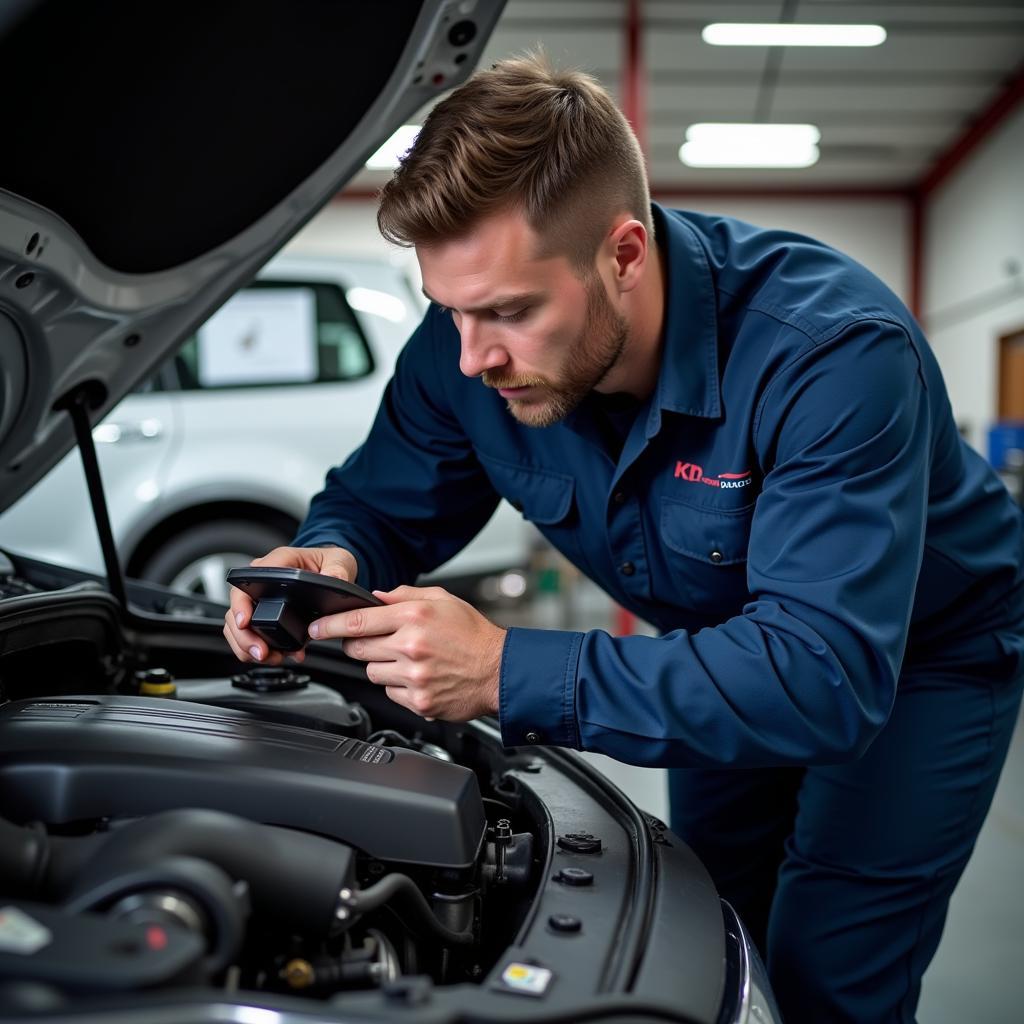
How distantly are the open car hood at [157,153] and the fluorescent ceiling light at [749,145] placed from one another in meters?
7.46

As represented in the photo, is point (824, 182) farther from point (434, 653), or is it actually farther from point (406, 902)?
point (406, 902)

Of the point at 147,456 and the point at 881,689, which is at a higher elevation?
the point at 147,456

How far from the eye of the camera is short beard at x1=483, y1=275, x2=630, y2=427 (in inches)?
47.5

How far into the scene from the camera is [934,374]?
4.19 ft

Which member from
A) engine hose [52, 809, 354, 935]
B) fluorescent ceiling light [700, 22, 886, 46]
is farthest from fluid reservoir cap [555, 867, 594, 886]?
fluorescent ceiling light [700, 22, 886, 46]

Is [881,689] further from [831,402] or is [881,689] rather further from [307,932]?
[307,932]

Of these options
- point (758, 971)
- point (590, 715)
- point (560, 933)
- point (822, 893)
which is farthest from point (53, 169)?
point (822, 893)

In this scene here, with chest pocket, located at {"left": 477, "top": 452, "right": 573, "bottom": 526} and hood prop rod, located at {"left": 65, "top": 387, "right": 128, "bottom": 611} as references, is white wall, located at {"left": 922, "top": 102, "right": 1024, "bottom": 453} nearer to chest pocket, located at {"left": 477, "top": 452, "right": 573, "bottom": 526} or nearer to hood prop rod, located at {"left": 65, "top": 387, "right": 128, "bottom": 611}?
chest pocket, located at {"left": 477, "top": 452, "right": 573, "bottom": 526}

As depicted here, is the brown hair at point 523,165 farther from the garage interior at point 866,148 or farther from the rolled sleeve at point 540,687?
the garage interior at point 866,148

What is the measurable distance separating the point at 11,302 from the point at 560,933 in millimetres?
980

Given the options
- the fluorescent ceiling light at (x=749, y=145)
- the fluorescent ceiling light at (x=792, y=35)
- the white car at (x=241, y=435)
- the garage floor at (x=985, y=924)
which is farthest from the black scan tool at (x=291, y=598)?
the fluorescent ceiling light at (x=749, y=145)

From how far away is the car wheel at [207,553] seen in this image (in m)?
3.70

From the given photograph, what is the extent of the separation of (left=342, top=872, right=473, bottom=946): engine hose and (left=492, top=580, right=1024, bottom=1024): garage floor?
140 centimetres

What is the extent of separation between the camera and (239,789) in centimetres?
88
